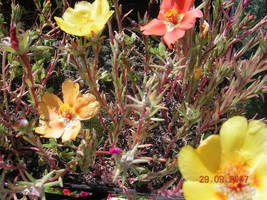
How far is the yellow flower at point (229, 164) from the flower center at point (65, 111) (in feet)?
1.46

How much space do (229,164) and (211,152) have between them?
3.5 inches

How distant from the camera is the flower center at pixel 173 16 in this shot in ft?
3.35

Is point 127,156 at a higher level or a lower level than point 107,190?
higher

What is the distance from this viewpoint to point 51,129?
37.8 inches

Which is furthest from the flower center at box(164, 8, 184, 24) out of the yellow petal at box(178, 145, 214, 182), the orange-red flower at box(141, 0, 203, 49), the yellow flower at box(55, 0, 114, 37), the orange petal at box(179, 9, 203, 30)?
the yellow petal at box(178, 145, 214, 182)

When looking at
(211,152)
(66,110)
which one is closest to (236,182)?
(211,152)

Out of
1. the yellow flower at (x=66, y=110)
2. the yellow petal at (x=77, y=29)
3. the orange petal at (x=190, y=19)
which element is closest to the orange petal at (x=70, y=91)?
the yellow flower at (x=66, y=110)

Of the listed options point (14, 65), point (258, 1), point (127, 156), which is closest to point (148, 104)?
point (127, 156)

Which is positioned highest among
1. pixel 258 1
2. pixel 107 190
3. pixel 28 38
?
pixel 258 1

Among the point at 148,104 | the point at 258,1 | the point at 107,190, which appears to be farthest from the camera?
the point at 258,1

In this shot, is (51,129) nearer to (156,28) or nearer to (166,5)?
(156,28)

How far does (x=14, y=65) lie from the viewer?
1277 mm

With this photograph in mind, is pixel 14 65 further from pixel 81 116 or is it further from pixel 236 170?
pixel 236 170

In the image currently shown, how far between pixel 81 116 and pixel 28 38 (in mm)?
316
